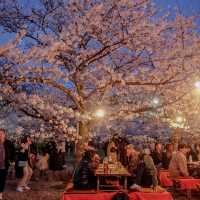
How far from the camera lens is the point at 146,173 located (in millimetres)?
9422

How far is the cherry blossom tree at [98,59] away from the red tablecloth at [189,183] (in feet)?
10.2

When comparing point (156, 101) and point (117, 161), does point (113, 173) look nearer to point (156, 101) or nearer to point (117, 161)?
point (117, 161)

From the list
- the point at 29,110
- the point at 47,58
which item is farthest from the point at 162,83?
the point at 29,110

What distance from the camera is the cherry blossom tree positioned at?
12.9m

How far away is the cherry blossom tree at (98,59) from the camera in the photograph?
42.4ft

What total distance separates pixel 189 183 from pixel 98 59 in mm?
5319

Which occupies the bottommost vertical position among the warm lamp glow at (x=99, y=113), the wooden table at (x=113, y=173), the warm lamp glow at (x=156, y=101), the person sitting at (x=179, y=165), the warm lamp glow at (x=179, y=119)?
the wooden table at (x=113, y=173)

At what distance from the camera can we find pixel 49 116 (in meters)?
14.3

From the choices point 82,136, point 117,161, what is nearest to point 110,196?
point 117,161

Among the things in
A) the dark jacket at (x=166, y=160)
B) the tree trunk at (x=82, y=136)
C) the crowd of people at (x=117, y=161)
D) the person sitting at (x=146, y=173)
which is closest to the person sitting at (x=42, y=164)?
the crowd of people at (x=117, y=161)

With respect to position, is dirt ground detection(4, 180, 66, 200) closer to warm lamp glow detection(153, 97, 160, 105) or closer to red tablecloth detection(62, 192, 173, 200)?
red tablecloth detection(62, 192, 173, 200)

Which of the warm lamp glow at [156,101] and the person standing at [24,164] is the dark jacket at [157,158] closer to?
the warm lamp glow at [156,101]

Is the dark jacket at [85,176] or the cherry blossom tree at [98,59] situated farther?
the cherry blossom tree at [98,59]

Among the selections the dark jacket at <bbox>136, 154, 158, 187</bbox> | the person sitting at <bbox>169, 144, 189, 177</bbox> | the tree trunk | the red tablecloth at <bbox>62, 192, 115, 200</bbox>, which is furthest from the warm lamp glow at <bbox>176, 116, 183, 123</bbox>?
the red tablecloth at <bbox>62, 192, 115, 200</bbox>
